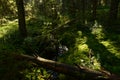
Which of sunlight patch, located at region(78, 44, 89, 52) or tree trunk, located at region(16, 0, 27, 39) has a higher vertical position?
tree trunk, located at region(16, 0, 27, 39)

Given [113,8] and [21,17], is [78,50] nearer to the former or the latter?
[21,17]

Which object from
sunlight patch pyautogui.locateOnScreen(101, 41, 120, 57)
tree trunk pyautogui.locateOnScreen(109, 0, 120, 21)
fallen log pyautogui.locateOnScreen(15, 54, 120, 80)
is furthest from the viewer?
tree trunk pyautogui.locateOnScreen(109, 0, 120, 21)

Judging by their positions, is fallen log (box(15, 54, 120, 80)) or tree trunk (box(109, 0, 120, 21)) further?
tree trunk (box(109, 0, 120, 21))

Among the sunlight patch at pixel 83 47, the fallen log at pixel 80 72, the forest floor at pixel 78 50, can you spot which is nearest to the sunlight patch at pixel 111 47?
the forest floor at pixel 78 50

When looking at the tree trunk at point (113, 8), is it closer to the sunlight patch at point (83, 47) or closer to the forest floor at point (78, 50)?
the forest floor at point (78, 50)

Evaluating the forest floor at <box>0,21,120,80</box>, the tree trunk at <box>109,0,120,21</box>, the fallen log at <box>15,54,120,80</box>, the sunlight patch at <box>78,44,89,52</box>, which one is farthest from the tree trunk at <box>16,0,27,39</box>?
the tree trunk at <box>109,0,120,21</box>

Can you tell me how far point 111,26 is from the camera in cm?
1341

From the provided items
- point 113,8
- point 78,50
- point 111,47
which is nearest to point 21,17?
point 78,50

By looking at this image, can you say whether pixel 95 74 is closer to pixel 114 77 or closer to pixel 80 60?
pixel 114 77

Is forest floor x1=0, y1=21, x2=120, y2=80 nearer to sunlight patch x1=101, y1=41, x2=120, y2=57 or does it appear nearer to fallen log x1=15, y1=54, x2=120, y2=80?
sunlight patch x1=101, y1=41, x2=120, y2=57

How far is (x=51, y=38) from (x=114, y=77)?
5.72 metres

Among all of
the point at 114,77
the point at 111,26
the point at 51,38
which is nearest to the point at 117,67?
the point at 114,77

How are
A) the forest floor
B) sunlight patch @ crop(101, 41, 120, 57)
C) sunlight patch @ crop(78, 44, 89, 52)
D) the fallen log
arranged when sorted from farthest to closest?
sunlight patch @ crop(78, 44, 89, 52)
sunlight patch @ crop(101, 41, 120, 57)
the forest floor
the fallen log

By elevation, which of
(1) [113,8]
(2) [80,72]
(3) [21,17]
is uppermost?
(1) [113,8]
